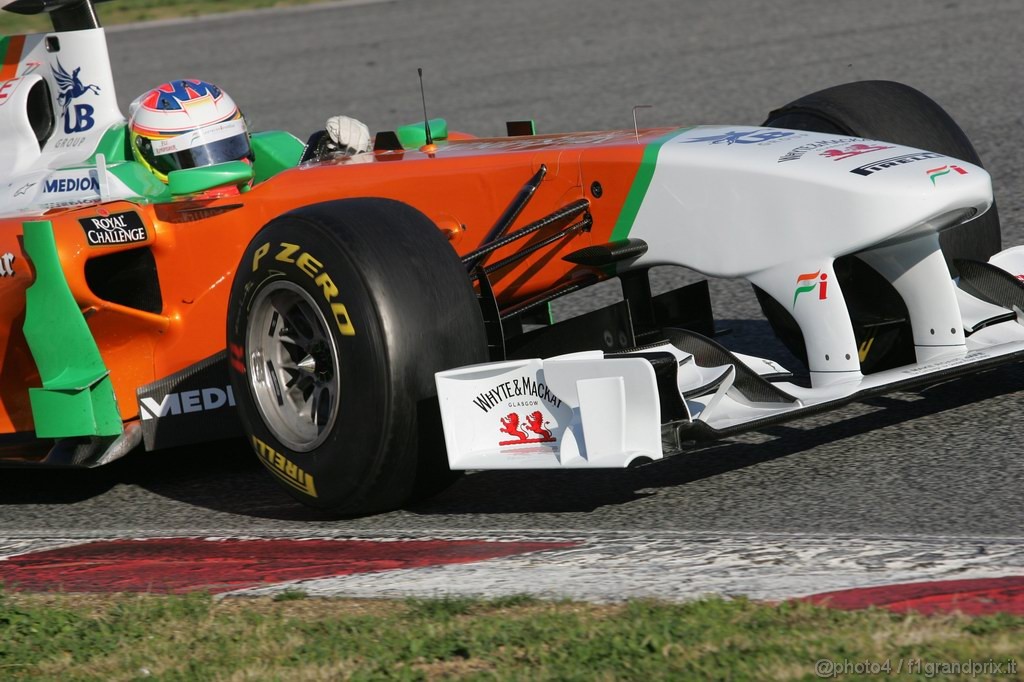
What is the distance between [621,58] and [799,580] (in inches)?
478

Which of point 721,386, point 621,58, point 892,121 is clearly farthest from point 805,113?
point 621,58

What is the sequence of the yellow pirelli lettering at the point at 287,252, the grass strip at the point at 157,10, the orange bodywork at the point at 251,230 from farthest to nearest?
the grass strip at the point at 157,10 → the orange bodywork at the point at 251,230 → the yellow pirelli lettering at the point at 287,252

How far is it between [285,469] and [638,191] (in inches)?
54.1

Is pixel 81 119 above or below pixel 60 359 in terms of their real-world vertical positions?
above

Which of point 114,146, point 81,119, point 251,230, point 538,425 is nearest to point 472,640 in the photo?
point 538,425

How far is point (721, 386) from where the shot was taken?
427cm

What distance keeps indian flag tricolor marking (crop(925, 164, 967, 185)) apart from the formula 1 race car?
0.05 feet

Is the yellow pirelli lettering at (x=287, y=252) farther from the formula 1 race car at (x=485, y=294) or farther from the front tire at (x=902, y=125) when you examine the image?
the front tire at (x=902, y=125)

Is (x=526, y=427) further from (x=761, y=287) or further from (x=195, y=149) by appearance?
(x=195, y=149)

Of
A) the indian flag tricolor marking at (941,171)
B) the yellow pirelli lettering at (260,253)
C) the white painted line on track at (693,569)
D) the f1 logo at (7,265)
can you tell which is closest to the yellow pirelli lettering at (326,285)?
the yellow pirelli lettering at (260,253)

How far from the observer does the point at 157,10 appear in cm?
2280

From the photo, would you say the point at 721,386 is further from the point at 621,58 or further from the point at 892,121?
the point at 621,58

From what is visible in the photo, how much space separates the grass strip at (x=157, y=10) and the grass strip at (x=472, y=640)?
1920 centimetres

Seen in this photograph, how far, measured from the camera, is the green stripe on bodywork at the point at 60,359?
492cm
